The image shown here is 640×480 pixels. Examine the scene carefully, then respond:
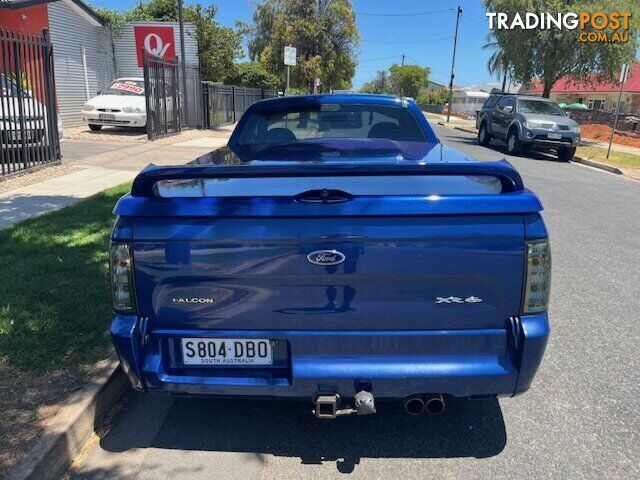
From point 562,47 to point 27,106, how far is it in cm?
2060

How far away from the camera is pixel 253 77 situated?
123 ft

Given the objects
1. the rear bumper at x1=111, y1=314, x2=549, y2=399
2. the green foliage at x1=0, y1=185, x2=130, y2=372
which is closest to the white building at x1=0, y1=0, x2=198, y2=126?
the green foliage at x1=0, y1=185, x2=130, y2=372

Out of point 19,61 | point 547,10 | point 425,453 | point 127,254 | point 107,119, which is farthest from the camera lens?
point 547,10

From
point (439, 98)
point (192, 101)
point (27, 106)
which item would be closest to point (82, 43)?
point (192, 101)

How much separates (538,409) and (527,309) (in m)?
1.13

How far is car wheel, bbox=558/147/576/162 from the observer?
54.9 feet

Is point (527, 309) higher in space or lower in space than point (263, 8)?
lower

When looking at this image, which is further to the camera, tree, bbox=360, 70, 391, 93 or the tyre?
tree, bbox=360, 70, 391, 93

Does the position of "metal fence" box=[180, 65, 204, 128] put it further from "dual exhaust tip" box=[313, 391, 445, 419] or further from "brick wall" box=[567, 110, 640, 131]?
"brick wall" box=[567, 110, 640, 131]

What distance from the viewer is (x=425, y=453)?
9.36ft

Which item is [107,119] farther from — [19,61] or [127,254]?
[127,254]

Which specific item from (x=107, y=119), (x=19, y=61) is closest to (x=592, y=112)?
(x=107, y=119)

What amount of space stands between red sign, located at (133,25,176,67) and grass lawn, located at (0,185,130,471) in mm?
18949

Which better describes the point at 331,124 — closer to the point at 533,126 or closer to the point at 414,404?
the point at 414,404
